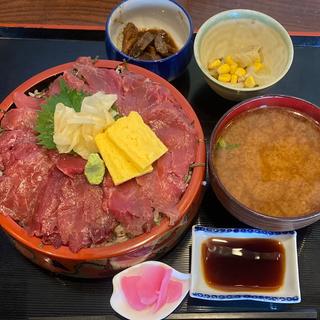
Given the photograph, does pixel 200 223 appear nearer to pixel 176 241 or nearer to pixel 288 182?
pixel 176 241

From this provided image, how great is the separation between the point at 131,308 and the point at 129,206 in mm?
372

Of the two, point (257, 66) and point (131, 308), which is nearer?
point (131, 308)

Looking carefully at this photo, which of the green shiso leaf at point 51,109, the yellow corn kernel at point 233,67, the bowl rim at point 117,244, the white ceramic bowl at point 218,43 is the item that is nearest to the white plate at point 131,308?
the bowl rim at point 117,244

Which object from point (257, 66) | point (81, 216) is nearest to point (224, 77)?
point (257, 66)

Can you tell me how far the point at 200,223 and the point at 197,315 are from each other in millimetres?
357

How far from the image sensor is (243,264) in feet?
6.08

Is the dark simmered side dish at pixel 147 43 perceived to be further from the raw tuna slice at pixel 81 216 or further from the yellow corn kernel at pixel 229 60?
the raw tuna slice at pixel 81 216

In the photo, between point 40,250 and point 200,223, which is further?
point 200,223

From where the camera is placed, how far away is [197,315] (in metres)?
1.80

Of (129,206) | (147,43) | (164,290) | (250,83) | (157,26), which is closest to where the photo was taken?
(129,206)

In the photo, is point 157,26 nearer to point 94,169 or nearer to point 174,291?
point 94,169

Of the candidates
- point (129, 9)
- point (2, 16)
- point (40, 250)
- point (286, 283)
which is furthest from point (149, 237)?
point (2, 16)

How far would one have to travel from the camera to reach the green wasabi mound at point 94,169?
5.49 feet

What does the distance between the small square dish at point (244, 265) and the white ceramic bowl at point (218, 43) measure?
0.58 m
